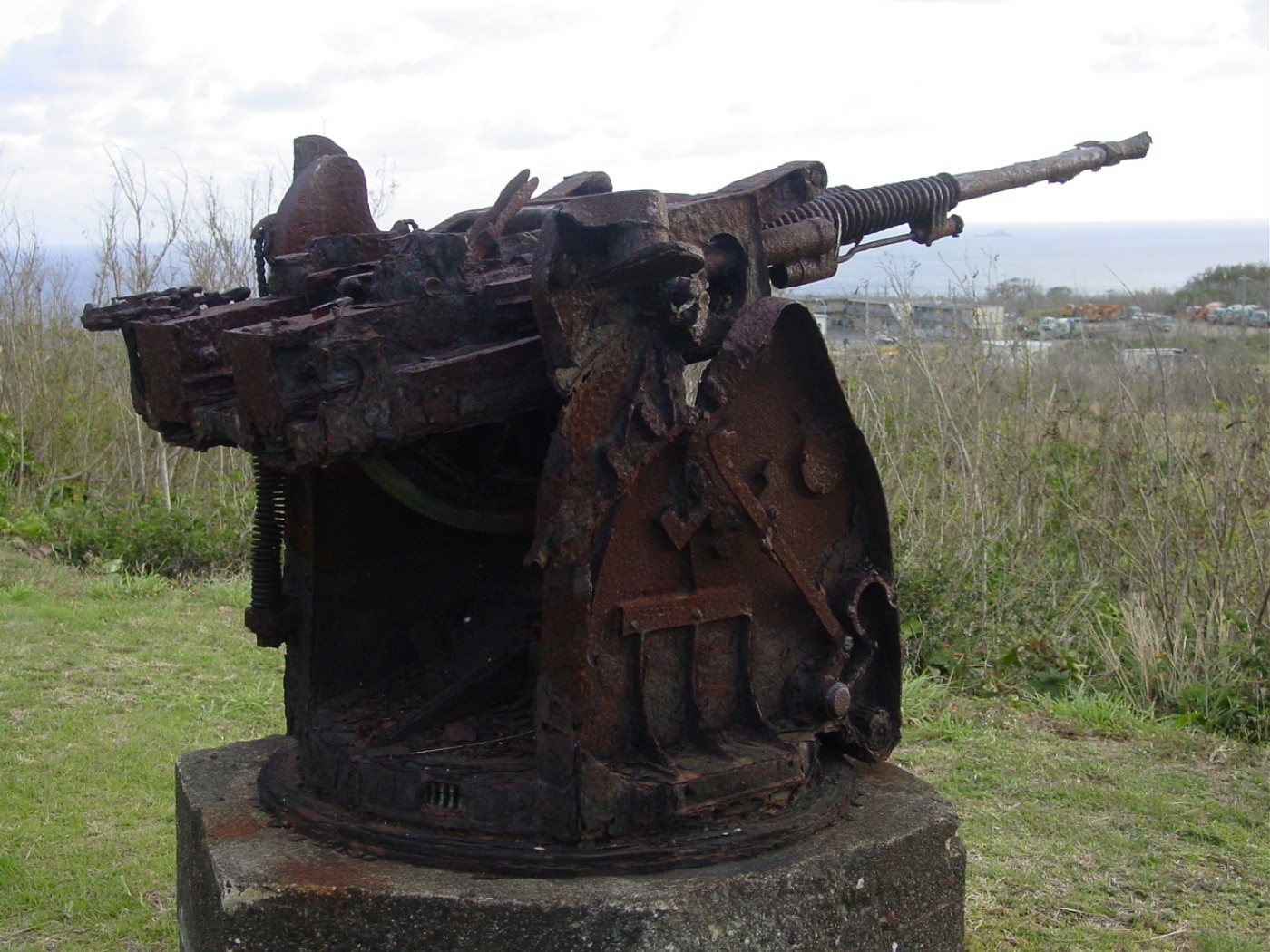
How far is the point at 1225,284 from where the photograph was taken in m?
15.8

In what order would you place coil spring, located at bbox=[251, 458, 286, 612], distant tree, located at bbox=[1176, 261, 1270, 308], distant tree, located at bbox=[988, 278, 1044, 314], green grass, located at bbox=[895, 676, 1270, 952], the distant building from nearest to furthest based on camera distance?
coil spring, located at bbox=[251, 458, 286, 612] → green grass, located at bbox=[895, 676, 1270, 952] → the distant building → distant tree, located at bbox=[988, 278, 1044, 314] → distant tree, located at bbox=[1176, 261, 1270, 308]

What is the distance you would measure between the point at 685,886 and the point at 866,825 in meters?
0.52

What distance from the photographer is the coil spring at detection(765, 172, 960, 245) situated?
3.38 meters

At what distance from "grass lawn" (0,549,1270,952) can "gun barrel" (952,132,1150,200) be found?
6.93ft

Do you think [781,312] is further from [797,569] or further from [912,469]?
[912,469]

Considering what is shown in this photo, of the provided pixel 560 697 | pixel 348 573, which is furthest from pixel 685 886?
pixel 348 573

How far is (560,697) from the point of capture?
2650 mm

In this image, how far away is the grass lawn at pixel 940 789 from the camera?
13.0 feet

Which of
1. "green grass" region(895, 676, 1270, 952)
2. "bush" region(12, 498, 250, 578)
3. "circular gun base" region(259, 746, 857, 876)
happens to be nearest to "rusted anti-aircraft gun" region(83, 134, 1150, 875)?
"circular gun base" region(259, 746, 857, 876)

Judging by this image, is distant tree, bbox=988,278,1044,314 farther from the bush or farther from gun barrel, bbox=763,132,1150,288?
the bush

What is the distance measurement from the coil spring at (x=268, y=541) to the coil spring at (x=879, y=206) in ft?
4.33

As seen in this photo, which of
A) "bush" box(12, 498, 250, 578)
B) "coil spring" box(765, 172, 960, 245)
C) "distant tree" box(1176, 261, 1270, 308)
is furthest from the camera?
"distant tree" box(1176, 261, 1270, 308)

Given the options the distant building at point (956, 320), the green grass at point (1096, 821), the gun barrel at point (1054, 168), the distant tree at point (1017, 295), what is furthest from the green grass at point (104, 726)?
the distant tree at point (1017, 295)

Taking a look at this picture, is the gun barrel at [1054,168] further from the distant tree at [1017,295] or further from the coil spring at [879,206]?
the distant tree at [1017,295]
